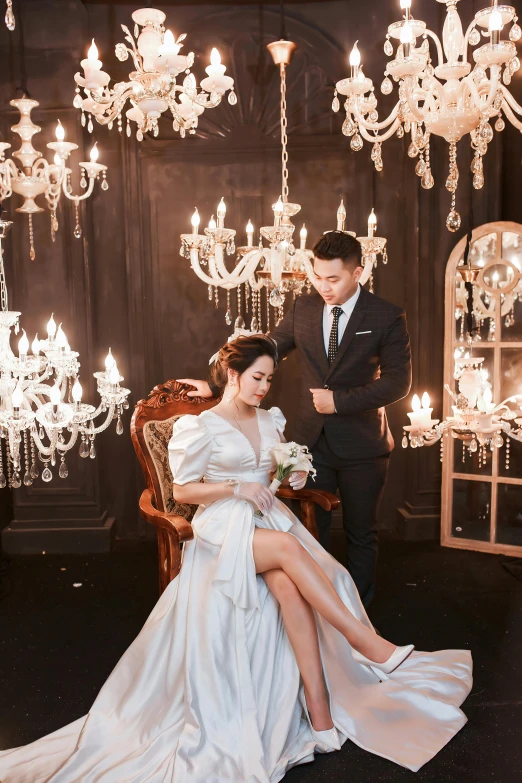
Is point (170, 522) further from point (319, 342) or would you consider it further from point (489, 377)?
point (489, 377)

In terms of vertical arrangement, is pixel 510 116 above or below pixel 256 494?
above

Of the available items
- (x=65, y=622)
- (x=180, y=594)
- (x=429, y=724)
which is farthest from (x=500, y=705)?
(x=65, y=622)

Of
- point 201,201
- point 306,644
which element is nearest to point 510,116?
point 306,644

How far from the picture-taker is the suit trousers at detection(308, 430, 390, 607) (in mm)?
→ 3248

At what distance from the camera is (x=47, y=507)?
14.7 feet

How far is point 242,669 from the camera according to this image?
239 cm

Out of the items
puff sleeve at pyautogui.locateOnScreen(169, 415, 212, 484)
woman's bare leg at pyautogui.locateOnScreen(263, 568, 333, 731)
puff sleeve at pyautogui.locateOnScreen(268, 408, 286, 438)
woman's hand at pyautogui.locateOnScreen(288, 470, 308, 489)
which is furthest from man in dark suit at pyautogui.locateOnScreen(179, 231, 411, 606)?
woman's bare leg at pyautogui.locateOnScreen(263, 568, 333, 731)

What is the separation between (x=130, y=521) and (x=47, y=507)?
0.54m

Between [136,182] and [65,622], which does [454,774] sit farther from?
[136,182]

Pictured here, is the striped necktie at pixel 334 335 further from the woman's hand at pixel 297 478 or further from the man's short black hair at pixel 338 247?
the woman's hand at pixel 297 478

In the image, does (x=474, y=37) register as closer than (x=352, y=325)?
Yes

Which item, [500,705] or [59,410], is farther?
[59,410]

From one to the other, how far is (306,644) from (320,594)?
17 cm

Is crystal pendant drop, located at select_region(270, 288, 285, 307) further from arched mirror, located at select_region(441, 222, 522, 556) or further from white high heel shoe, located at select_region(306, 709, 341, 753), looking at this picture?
white high heel shoe, located at select_region(306, 709, 341, 753)
